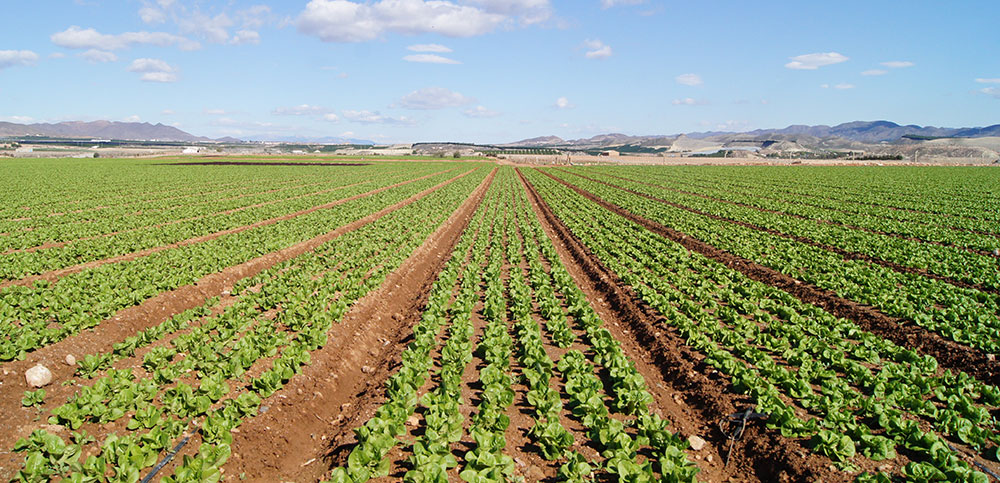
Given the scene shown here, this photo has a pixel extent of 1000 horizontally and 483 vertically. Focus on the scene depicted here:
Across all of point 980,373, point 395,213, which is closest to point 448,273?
point 980,373

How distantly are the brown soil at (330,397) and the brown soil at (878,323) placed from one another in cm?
994

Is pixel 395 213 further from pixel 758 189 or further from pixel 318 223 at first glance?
pixel 758 189

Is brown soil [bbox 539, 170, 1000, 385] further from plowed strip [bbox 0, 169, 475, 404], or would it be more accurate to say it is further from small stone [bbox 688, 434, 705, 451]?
plowed strip [bbox 0, 169, 475, 404]

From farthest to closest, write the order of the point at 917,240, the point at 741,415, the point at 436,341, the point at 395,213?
1. the point at 395,213
2. the point at 917,240
3. the point at 436,341
4. the point at 741,415

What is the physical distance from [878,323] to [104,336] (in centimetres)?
1592

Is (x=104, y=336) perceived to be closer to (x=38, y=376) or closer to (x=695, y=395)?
(x=38, y=376)

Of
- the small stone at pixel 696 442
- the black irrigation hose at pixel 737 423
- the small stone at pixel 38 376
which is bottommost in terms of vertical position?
the small stone at pixel 696 442

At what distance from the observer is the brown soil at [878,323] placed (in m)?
9.17

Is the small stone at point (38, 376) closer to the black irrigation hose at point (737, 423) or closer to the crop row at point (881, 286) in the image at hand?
the black irrigation hose at point (737, 423)

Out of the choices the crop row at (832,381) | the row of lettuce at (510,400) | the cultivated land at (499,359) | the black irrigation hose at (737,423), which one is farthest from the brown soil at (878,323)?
the row of lettuce at (510,400)

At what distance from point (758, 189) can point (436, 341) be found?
145ft

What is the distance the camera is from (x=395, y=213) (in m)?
28.6

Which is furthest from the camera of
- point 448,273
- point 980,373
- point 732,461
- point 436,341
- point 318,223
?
point 318,223

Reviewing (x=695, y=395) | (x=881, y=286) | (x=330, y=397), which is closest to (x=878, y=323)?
(x=881, y=286)
